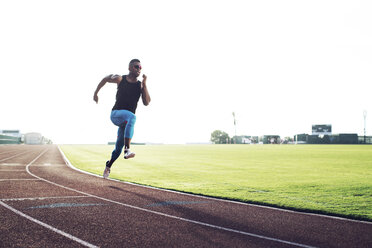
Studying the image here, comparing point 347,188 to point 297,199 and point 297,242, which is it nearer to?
point 297,199

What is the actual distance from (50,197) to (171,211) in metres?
3.01

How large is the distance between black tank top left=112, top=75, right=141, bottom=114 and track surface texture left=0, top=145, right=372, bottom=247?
2.19m

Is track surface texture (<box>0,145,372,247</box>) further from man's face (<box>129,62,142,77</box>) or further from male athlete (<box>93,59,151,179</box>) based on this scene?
man's face (<box>129,62,142,77</box>)

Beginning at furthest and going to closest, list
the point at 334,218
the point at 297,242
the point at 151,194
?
1. the point at 151,194
2. the point at 334,218
3. the point at 297,242

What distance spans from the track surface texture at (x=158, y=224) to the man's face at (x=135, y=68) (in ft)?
9.70

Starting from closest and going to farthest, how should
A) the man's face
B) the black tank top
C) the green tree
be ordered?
the man's face → the black tank top → the green tree

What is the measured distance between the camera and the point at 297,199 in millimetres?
6941

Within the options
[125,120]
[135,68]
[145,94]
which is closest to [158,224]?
[125,120]

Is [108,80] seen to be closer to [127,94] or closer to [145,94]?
[127,94]

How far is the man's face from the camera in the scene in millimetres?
6832

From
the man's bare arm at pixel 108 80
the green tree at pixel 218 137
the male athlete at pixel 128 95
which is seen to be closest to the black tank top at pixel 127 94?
the male athlete at pixel 128 95

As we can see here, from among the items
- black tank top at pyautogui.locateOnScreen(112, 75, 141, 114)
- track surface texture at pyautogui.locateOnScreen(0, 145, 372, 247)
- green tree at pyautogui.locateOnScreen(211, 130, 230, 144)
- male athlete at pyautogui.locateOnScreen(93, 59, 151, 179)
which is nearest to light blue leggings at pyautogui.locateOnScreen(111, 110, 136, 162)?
male athlete at pyautogui.locateOnScreen(93, 59, 151, 179)

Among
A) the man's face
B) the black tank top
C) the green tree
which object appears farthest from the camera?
the green tree

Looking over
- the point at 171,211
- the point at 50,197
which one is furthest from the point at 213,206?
the point at 50,197
